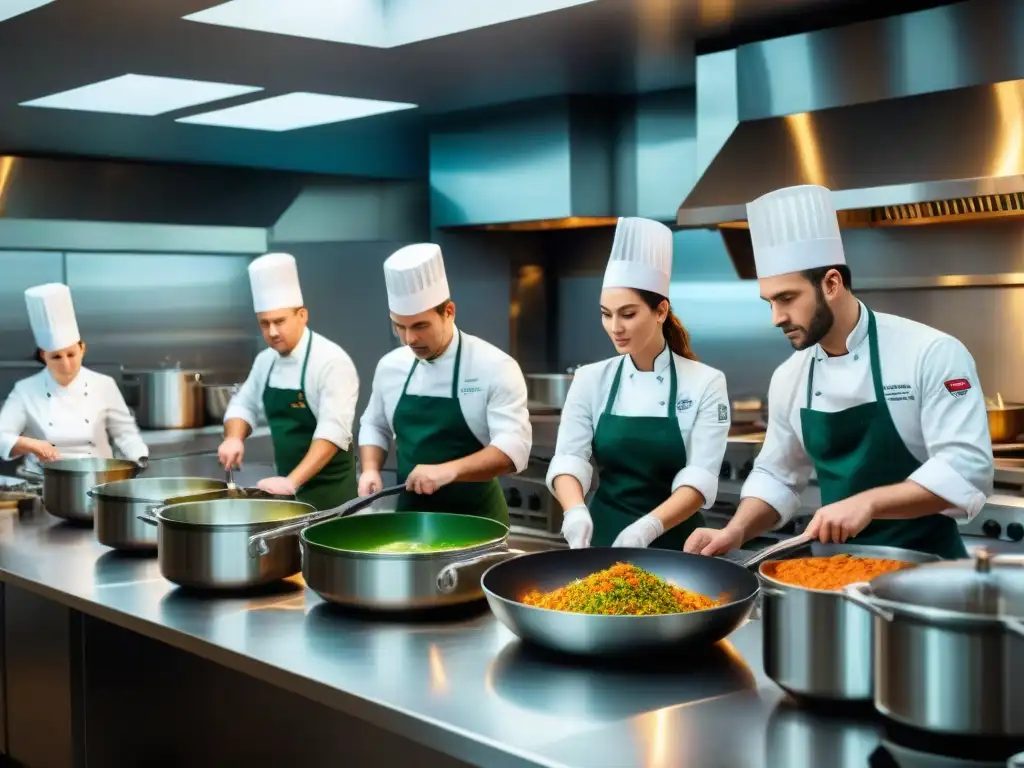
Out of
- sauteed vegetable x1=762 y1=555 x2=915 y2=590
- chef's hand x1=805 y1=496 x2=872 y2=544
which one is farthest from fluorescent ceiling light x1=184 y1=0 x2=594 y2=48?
sauteed vegetable x1=762 y1=555 x2=915 y2=590

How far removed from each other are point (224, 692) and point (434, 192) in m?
3.55

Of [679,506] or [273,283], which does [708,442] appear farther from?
[273,283]

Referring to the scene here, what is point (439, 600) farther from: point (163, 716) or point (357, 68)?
point (357, 68)

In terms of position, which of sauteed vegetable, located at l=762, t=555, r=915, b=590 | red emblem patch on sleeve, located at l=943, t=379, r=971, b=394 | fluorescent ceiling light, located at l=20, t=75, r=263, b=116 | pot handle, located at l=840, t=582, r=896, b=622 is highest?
fluorescent ceiling light, located at l=20, t=75, r=263, b=116

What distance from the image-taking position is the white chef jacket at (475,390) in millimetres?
3109

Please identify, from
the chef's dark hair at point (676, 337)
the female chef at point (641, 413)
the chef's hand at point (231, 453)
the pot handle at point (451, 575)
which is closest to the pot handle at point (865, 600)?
the pot handle at point (451, 575)

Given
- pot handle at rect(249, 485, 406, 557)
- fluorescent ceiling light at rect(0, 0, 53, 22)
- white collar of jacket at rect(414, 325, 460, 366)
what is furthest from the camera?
white collar of jacket at rect(414, 325, 460, 366)

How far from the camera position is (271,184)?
232 inches

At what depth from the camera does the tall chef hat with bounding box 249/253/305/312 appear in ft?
12.2

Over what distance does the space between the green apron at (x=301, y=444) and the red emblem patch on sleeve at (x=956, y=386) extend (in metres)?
2.12

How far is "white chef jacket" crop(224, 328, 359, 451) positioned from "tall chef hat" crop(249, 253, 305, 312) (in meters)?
0.15

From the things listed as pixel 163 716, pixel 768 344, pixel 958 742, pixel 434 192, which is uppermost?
pixel 434 192

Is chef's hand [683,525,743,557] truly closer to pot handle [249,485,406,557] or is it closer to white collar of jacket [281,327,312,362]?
pot handle [249,485,406,557]

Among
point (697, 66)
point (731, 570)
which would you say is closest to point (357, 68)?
point (697, 66)
